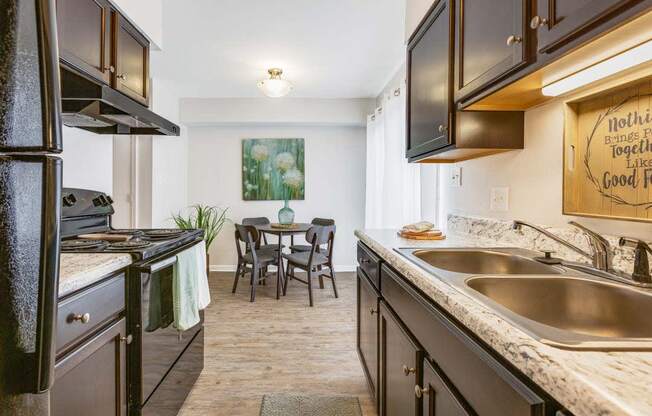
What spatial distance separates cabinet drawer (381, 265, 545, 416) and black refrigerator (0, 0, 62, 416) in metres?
0.70

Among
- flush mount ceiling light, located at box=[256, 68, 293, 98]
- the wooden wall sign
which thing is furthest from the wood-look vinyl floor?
flush mount ceiling light, located at box=[256, 68, 293, 98]

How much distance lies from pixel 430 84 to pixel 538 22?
0.83 m

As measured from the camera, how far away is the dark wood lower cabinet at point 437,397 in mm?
776

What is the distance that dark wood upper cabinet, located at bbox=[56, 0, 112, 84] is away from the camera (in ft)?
4.53

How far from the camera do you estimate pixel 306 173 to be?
5.06 metres

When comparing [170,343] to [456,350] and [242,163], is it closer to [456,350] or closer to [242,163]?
[456,350]

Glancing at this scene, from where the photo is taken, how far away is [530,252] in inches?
54.6

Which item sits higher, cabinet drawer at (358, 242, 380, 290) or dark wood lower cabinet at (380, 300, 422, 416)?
cabinet drawer at (358, 242, 380, 290)

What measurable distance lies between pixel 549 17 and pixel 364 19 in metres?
2.04

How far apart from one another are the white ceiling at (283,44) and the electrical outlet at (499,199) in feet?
5.11

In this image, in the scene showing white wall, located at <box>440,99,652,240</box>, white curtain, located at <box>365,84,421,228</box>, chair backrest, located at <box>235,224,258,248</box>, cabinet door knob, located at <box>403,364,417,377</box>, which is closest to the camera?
cabinet door knob, located at <box>403,364,417,377</box>

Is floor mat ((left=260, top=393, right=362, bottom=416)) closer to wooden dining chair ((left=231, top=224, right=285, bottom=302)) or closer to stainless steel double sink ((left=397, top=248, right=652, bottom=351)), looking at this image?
stainless steel double sink ((left=397, top=248, right=652, bottom=351))

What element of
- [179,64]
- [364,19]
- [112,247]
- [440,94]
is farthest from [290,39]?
[112,247]

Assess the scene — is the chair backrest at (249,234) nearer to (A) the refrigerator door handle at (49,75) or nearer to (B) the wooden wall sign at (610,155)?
(B) the wooden wall sign at (610,155)
